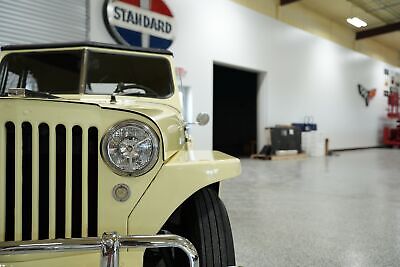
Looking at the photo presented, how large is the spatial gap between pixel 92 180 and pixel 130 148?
0.56 ft

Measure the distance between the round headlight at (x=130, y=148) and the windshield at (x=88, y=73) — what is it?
3.32 ft

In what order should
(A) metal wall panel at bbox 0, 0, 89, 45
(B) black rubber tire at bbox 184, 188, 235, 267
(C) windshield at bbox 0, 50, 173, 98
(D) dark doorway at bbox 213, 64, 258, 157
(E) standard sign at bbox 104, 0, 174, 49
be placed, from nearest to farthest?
(B) black rubber tire at bbox 184, 188, 235, 267 < (C) windshield at bbox 0, 50, 173, 98 < (A) metal wall panel at bbox 0, 0, 89, 45 < (E) standard sign at bbox 104, 0, 174, 49 < (D) dark doorway at bbox 213, 64, 258, 157

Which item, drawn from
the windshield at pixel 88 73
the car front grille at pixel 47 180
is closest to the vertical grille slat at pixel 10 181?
the car front grille at pixel 47 180

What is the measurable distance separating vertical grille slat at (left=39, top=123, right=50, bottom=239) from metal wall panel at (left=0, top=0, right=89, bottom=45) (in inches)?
177

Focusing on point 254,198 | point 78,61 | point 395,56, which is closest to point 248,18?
point 254,198

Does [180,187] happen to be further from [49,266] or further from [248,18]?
[248,18]

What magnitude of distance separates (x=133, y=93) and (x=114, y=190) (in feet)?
3.62

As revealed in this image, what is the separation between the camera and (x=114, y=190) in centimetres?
113

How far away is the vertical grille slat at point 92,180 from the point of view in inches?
43.8

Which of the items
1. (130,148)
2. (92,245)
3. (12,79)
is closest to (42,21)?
(12,79)

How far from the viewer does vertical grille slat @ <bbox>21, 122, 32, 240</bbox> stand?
108cm

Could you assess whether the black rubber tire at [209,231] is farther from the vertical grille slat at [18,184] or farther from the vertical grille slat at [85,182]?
the vertical grille slat at [18,184]

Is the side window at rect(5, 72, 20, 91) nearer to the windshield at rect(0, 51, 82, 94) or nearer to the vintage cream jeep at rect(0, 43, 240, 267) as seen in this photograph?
the windshield at rect(0, 51, 82, 94)

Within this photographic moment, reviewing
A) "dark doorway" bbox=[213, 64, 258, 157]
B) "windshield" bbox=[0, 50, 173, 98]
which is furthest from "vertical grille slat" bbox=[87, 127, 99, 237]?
"dark doorway" bbox=[213, 64, 258, 157]
